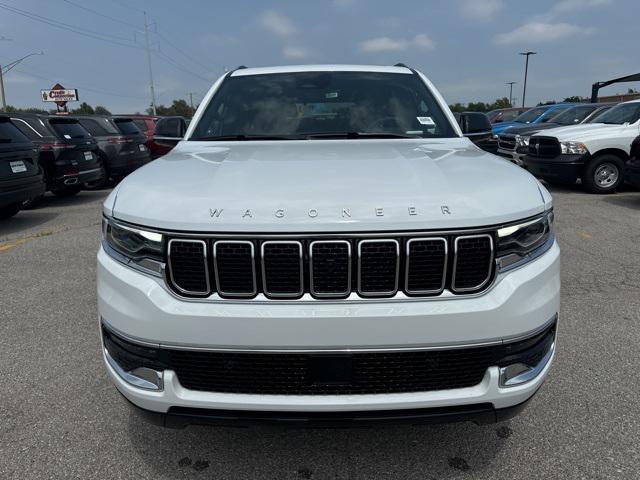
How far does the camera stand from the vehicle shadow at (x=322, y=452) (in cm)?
229

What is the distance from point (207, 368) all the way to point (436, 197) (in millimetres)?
1104

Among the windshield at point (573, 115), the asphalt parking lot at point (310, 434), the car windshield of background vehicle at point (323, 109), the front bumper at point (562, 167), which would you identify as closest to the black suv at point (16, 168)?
the asphalt parking lot at point (310, 434)

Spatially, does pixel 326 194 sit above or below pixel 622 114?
below

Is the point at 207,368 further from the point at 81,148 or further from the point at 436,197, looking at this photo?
the point at 81,148

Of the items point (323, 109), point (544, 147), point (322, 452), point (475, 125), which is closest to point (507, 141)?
point (544, 147)

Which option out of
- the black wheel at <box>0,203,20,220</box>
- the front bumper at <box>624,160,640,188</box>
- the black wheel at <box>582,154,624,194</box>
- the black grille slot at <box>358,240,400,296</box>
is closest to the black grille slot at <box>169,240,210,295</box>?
the black grille slot at <box>358,240,400,296</box>

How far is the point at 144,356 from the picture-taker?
1.95 metres

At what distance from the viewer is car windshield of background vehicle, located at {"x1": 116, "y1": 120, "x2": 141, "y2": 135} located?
1244 centimetres

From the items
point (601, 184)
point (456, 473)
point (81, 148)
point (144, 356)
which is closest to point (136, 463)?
point (144, 356)

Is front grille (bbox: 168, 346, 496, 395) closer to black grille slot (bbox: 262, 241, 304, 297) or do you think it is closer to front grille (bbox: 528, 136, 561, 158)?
black grille slot (bbox: 262, 241, 304, 297)

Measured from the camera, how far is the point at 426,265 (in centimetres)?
185

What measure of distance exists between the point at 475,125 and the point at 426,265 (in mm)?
2180

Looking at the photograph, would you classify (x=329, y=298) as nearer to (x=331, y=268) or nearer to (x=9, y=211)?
(x=331, y=268)

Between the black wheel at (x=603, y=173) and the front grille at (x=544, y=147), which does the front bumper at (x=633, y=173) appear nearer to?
the black wheel at (x=603, y=173)
